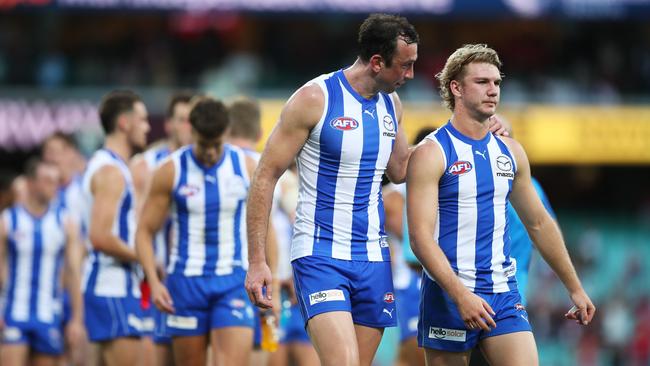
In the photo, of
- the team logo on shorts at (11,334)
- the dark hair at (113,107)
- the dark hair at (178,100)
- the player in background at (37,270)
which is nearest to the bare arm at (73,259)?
the player in background at (37,270)

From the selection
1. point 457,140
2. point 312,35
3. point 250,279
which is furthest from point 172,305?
point 312,35

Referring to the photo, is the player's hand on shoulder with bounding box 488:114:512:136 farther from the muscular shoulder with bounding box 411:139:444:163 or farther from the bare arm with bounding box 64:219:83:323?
the bare arm with bounding box 64:219:83:323

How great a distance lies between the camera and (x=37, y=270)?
12.5 meters

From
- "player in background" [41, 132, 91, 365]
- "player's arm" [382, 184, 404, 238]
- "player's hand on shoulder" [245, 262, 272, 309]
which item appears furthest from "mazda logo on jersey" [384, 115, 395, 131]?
"player in background" [41, 132, 91, 365]

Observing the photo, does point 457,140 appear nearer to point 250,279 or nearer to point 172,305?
point 250,279

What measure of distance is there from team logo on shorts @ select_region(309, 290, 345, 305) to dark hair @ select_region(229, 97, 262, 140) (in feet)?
10.8

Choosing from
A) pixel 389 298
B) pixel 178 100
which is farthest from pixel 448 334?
pixel 178 100

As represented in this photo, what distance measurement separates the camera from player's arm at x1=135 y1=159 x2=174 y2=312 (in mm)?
8984

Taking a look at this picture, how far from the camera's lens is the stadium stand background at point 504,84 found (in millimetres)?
23656

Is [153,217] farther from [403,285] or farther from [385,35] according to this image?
[403,285]

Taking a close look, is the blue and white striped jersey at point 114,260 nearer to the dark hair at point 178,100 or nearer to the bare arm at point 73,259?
the dark hair at point 178,100

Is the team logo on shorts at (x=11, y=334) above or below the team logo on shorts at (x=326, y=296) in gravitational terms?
below

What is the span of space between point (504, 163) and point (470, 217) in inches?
15.6

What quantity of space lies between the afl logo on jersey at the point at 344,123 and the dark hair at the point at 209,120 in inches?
72.9
